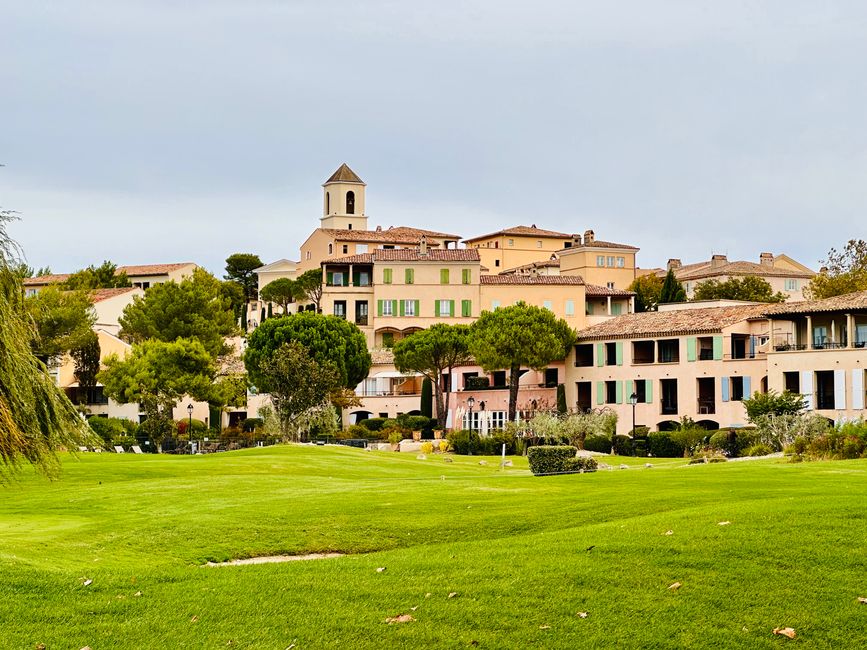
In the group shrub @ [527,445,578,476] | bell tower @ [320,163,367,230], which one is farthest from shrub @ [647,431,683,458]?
bell tower @ [320,163,367,230]

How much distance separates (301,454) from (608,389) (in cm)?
3238

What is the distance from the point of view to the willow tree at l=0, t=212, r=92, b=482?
2072 cm

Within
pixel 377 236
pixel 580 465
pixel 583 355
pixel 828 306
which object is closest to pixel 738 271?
pixel 377 236

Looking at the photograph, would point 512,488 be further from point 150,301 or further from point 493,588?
point 150,301

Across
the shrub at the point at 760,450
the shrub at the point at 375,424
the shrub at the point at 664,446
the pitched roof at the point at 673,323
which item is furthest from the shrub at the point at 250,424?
Answer: the shrub at the point at 760,450

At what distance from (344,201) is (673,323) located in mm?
80870

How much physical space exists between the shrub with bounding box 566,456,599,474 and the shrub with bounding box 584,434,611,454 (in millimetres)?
27541

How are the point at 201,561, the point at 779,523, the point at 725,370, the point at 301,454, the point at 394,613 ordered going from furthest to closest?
the point at 725,370
the point at 301,454
the point at 201,561
the point at 779,523
the point at 394,613

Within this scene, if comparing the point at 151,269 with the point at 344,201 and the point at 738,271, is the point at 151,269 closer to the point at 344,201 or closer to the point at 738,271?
the point at 344,201

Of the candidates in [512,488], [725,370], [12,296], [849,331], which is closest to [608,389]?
[725,370]

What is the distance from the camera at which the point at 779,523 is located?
15.6 m

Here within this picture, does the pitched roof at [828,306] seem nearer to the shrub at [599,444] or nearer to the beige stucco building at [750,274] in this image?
the shrub at [599,444]

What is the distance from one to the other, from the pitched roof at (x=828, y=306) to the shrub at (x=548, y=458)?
106ft

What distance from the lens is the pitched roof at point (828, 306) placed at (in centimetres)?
6012
